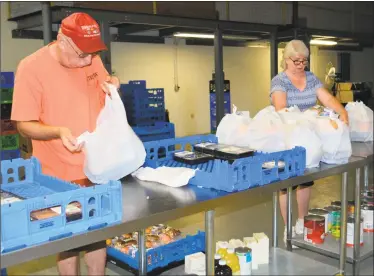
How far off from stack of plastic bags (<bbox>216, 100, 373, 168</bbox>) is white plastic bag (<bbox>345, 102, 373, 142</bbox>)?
0.51 meters

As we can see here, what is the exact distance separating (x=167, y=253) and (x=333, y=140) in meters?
1.23

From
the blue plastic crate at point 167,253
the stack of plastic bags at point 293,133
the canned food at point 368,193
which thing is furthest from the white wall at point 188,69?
the canned food at point 368,193

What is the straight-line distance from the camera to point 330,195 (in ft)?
14.5

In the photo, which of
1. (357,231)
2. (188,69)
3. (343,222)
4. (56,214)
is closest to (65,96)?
(56,214)

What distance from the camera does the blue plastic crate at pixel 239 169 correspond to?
154cm

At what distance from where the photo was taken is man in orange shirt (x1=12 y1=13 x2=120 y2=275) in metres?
1.58

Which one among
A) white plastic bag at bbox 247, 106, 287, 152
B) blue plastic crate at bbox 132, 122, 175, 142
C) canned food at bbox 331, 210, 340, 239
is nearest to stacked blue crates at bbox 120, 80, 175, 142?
blue plastic crate at bbox 132, 122, 175, 142

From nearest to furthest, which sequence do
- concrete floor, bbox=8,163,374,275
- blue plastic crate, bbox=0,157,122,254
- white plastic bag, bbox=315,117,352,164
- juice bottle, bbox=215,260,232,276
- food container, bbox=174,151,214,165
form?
blue plastic crate, bbox=0,157,122,254 < food container, bbox=174,151,214,165 < white plastic bag, bbox=315,117,352,164 < juice bottle, bbox=215,260,232,276 < concrete floor, bbox=8,163,374,275

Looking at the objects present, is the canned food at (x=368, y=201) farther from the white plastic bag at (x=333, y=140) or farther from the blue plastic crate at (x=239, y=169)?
the blue plastic crate at (x=239, y=169)

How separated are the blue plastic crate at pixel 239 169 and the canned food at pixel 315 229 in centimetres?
116

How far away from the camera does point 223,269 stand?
2.16 meters

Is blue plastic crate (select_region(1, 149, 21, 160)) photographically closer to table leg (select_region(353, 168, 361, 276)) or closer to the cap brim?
the cap brim

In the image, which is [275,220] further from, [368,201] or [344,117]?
[344,117]

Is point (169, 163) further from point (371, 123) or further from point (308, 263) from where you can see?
point (371, 123)
